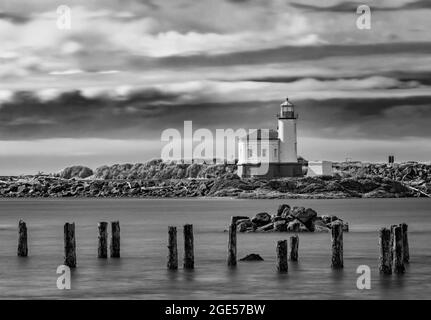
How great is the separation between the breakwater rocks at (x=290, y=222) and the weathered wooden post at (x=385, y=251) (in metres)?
18.7

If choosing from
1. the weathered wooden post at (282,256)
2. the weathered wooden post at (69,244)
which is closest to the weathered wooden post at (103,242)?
the weathered wooden post at (69,244)

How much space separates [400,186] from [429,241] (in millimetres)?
96842

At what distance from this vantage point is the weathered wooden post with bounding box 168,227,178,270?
101ft

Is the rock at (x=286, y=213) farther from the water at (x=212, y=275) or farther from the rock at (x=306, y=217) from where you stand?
the water at (x=212, y=275)

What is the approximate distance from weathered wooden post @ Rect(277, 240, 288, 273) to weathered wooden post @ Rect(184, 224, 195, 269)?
2988 millimetres

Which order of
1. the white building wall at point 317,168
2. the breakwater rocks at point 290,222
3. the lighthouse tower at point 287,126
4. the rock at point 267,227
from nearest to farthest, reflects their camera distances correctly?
the breakwater rocks at point 290,222 → the rock at point 267,227 → the lighthouse tower at point 287,126 → the white building wall at point 317,168

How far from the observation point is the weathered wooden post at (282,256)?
29755mm

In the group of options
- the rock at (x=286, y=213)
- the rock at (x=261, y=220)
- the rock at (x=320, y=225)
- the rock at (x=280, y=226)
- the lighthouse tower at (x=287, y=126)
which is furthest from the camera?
the lighthouse tower at (x=287, y=126)

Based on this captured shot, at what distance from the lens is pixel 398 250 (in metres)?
29.5

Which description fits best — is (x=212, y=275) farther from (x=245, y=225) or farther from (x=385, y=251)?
(x=245, y=225)

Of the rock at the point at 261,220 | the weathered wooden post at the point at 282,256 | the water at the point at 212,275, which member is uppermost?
the rock at the point at 261,220

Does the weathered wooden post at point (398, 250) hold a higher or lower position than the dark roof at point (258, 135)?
lower
